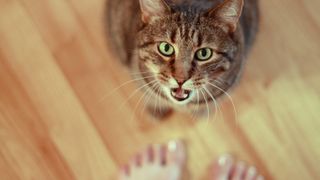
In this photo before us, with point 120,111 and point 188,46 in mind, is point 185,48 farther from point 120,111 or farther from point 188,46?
point 120,111

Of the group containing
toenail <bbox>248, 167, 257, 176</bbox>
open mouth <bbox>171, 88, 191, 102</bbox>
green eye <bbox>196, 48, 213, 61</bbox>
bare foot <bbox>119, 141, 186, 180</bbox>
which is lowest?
toenail <bbox>248, 167, 257, 176</bbox>

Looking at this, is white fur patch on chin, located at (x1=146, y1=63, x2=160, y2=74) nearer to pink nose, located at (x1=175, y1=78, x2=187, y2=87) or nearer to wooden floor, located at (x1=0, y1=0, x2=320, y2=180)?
pink nose, located at (x1=175, y1=78, x2=187, y2=87)

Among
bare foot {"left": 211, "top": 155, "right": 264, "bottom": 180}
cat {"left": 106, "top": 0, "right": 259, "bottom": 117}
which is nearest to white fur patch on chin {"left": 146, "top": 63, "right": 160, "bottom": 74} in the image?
cat {"left": 106, "top": 0, "right": 259, "bottom": 117}

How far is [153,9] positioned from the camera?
0.89m

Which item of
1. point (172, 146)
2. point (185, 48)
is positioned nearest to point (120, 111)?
point (172, 146)

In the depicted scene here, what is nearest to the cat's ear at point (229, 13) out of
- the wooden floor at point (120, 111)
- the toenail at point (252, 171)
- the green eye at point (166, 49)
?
the green eye at point (166, 49)

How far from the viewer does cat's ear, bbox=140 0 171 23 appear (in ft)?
2.85

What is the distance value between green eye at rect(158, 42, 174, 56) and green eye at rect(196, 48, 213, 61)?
0.17ft

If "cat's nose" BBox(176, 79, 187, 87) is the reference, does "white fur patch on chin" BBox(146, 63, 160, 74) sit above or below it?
above

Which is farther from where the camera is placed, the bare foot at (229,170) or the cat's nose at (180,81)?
the bare foot at (229,170)

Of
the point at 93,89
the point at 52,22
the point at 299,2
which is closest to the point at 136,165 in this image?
the point at 93,89

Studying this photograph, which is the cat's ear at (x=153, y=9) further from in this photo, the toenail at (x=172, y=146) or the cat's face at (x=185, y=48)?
the toenail at (x=172, y=146)

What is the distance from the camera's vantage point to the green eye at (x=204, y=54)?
88cm

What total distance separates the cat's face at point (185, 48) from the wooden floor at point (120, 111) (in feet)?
1.08
